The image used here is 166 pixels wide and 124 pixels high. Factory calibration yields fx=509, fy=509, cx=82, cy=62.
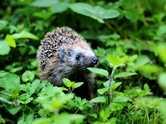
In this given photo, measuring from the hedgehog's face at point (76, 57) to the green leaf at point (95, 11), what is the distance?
702mm

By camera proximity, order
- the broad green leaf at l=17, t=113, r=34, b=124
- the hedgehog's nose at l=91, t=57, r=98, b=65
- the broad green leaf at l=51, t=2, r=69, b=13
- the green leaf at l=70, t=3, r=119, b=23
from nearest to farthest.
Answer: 1. the broad green leaf at l=17, t=113, r=34, b=124
2. the hedgehog's nose at l=91, t=57, r=98, b=65
3. the green leaf at l=70, t=3, r=119, b=23
4. the broad green leaf at l=51, t=2, r=69, b=13

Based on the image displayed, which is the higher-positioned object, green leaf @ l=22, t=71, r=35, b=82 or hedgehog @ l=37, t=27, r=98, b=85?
hedgehog @ l=37, t=27, r=98, b=85

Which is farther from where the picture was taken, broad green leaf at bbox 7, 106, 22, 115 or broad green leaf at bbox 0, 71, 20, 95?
broad green leaf at bbox 0, 71, 20, 95

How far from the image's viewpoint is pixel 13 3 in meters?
7.28

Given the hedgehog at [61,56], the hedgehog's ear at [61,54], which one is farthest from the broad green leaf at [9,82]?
the hedgehog's ear at [61,54]

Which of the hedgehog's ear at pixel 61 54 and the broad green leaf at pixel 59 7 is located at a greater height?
the broad green leaf at pixel 59 7

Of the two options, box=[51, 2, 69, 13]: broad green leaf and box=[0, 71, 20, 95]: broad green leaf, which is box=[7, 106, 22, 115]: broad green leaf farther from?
box=[51, 2, 69, 13]: broad green leaf

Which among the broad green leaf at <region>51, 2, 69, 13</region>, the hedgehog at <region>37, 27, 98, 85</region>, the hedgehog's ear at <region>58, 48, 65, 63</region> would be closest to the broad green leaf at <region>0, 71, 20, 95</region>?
the hedgehog at <region>37, 27, 98, 85</region>

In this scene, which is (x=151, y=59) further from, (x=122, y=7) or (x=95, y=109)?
(x=95, y=109)

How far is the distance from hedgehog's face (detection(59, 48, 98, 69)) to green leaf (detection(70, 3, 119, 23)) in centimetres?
70

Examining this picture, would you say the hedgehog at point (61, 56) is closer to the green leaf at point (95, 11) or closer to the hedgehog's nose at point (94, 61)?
the hedgehog's nose at point (94, 61)

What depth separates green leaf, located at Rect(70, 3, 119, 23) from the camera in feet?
19.7

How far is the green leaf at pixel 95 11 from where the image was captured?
6.01m

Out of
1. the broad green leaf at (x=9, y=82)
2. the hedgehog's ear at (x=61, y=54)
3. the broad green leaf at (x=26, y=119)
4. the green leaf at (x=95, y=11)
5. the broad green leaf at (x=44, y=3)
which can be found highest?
the broad green leaf at (x=44, y=3)
